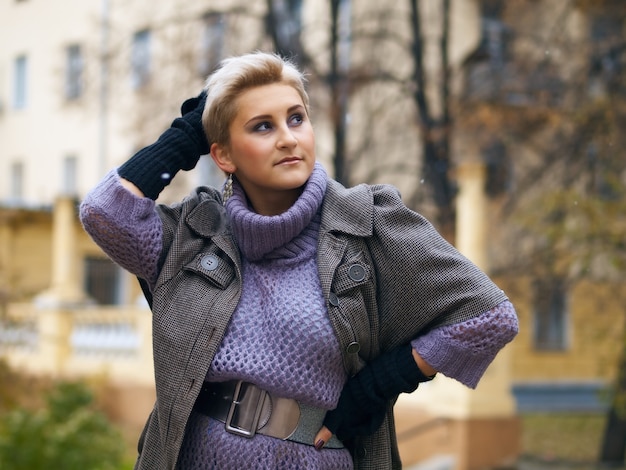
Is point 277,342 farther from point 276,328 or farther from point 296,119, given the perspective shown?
point 296,119

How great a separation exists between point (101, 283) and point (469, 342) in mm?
14241

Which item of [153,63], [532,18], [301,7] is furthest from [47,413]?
[532,18]

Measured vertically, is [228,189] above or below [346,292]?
above

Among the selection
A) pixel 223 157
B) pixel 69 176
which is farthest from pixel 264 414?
pixel 69 176

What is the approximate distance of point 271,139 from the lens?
8.32 ft

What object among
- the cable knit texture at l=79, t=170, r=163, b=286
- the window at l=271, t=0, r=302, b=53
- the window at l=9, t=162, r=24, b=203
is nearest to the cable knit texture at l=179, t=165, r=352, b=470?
the cable knit texture at l=79, t=170, r=163, b=286

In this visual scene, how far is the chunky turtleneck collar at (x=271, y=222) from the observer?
8.16 ft

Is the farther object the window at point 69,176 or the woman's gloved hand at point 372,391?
the window at point 69,176

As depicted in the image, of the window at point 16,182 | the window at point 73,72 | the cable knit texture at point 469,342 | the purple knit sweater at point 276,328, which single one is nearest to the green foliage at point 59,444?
the purple knit sweater at point 276,328

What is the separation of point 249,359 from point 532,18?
37.0ft

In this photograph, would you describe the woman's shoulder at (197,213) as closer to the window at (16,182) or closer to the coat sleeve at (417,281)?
the coat sleeve at (417,281)

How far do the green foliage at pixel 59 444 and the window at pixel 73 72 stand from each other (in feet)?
16.9

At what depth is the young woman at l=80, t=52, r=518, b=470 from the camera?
2.45 m

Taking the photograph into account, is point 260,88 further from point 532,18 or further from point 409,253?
point 532,18
